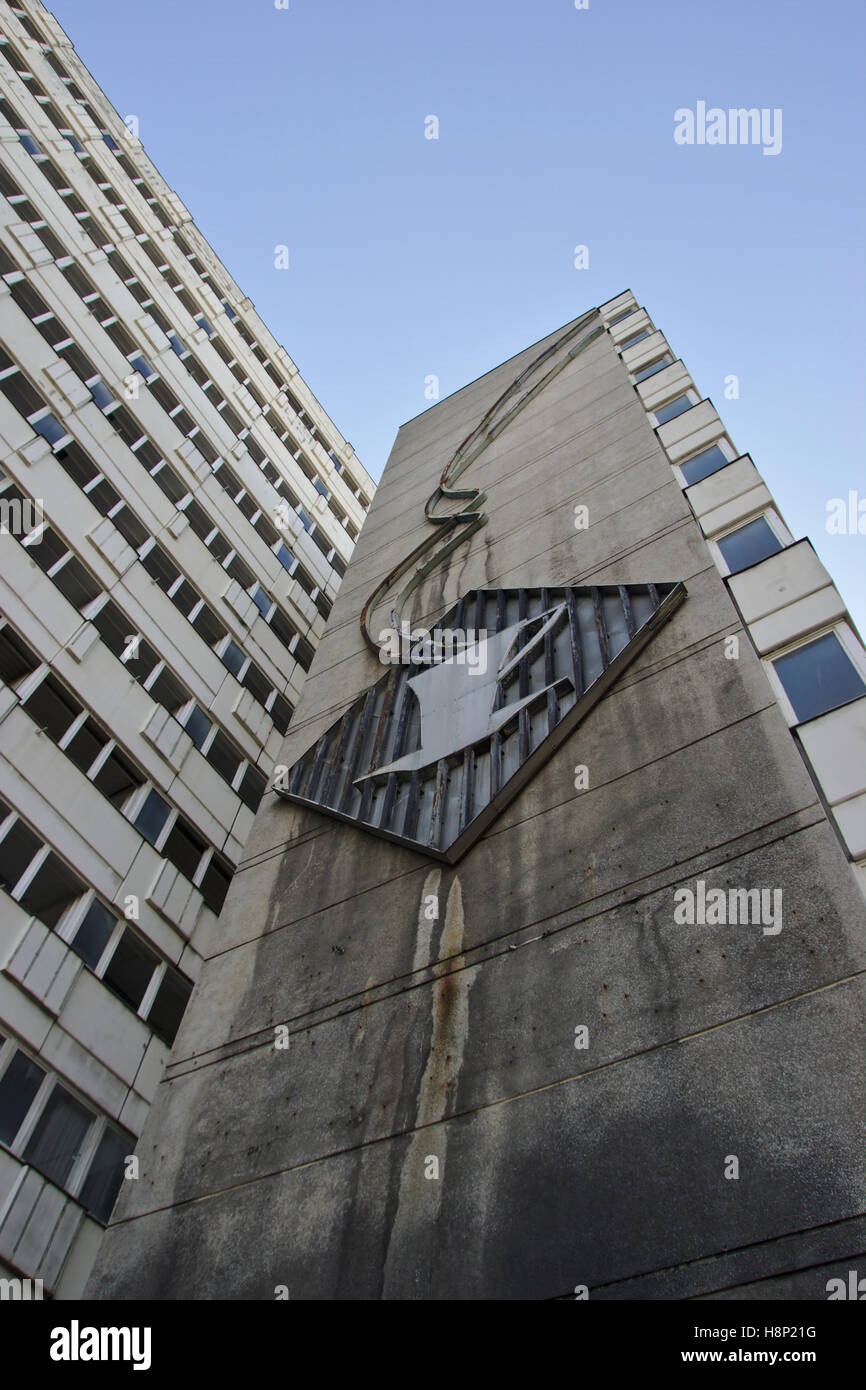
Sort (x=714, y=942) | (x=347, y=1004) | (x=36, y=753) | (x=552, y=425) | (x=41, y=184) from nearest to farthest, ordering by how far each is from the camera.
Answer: (x=714, y=942), (x=347, y=1004), (x=36, y=753), (x=552, y=425), (x=41, y=184)

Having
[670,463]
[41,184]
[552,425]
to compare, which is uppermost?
[41,184]

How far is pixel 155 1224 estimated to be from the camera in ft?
26.7

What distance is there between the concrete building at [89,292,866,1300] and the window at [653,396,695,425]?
3.09 m

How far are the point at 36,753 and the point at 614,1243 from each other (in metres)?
11.3

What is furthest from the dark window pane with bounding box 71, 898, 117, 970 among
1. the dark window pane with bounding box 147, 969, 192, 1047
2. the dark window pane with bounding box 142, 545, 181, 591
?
the dark window pane with bounding box 142, 545, 181, 591

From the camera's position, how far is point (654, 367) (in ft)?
63.8

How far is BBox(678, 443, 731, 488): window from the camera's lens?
13383mm

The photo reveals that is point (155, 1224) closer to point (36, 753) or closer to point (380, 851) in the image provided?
point (380, 851)

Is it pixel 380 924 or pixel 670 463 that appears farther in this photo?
pixel 670 463

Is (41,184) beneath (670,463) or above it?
above

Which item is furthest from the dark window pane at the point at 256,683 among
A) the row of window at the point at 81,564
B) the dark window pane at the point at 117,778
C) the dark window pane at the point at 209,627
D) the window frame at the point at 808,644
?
the window frame at the point at 808,644

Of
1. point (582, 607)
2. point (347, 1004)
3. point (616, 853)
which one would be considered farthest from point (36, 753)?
point (616, 853)

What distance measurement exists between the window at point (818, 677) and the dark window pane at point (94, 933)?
1045 centimetres

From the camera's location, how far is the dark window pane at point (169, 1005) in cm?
1446
